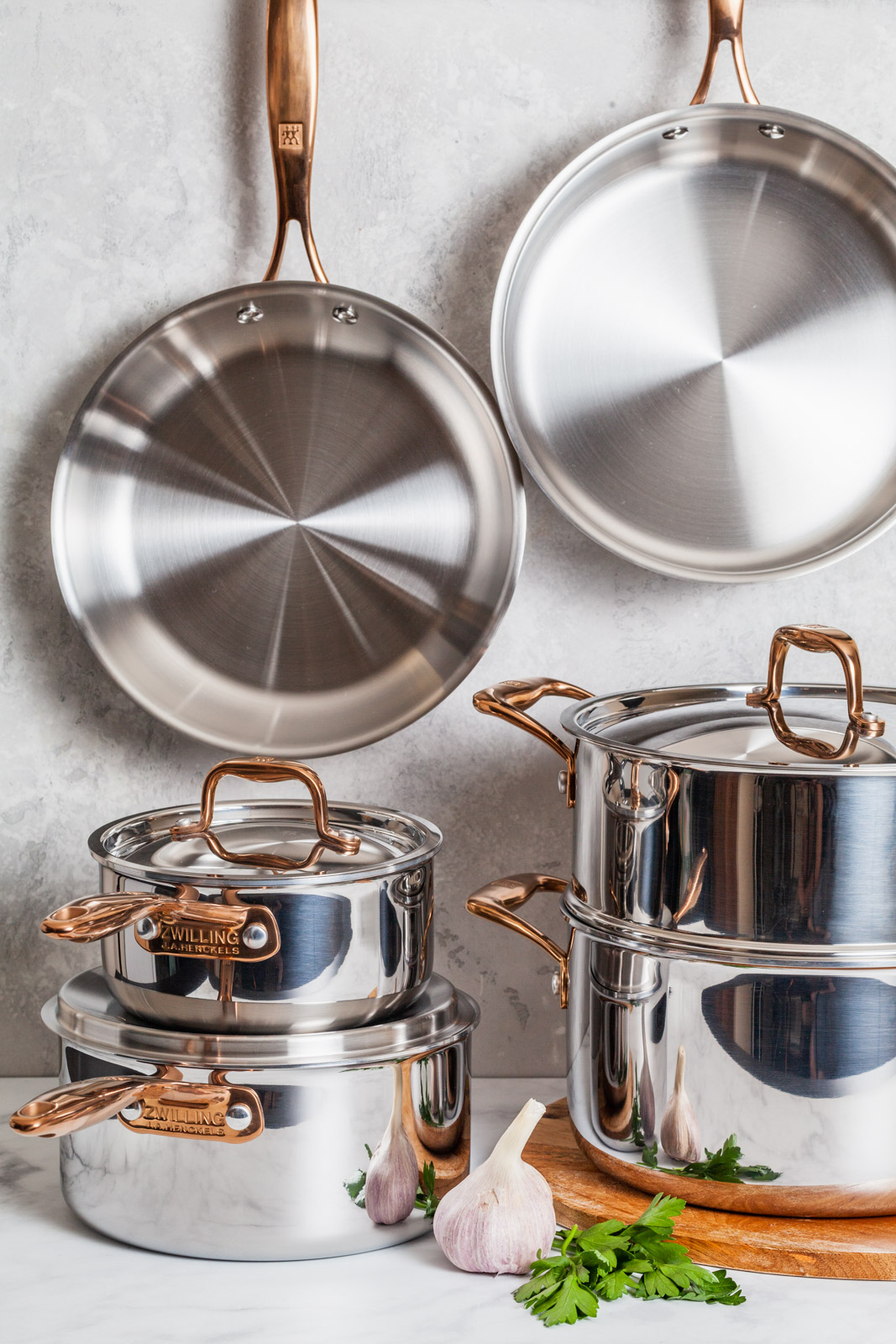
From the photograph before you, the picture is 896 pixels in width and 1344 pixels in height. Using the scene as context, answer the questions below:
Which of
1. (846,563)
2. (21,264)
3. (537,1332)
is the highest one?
(21,264)

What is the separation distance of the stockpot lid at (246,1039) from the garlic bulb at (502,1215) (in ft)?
0.27

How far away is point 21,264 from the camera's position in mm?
1029

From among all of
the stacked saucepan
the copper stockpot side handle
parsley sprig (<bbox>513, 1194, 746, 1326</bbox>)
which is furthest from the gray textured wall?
parsley sprig (<bbox>513, 1194, 746, 1326</bbox>)

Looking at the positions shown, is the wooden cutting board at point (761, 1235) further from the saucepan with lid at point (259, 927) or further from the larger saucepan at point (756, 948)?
the saucepan with lid at point (259, 927)

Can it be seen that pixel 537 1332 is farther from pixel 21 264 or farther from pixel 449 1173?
pixel 21 264

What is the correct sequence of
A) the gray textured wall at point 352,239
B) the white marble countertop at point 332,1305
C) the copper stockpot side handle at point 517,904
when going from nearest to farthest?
1. the white marble countertop at point 332,1305
2. the copper stockpot side handle at point 517,904
3. the gray textured wall at point 352,239

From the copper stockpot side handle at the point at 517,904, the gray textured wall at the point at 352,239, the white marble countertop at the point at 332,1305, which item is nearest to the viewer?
the white marble countertop at the point at 332,1305

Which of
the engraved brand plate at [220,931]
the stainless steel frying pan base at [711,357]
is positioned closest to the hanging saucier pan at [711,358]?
the stainless steel frying pan base at [711,357]

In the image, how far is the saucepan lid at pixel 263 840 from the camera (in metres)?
0.79

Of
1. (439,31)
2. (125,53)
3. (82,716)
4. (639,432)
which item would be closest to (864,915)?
(639,432)

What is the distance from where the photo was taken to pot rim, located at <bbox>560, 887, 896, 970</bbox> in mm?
767

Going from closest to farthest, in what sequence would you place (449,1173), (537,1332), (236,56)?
(537,1332), (449,1173), (236,56)

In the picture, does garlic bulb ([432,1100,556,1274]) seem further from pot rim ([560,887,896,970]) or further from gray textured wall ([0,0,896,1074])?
gray textured wall ([0,0,896,1074])

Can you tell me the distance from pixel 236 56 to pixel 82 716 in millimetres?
550
